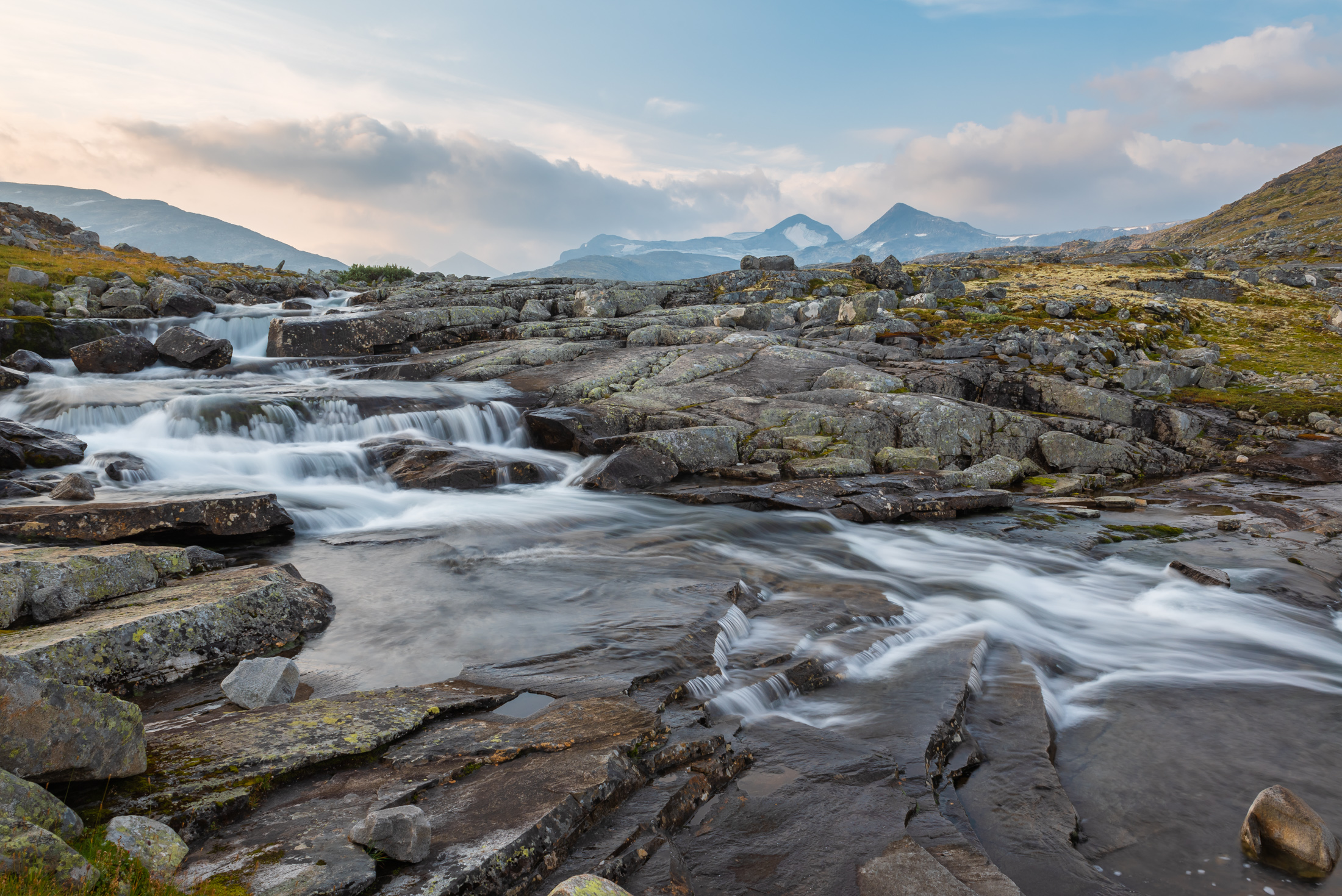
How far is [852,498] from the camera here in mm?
18000

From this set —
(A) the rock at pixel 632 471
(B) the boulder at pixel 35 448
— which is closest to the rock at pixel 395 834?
(A) the rock at pixel 632 471

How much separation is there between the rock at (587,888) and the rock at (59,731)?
319 centimetres

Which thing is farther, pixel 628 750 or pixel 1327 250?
pixel 1327 250

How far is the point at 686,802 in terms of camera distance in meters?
5.54

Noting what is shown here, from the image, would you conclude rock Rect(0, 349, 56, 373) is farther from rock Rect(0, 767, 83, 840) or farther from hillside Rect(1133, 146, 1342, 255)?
hillside Rect(1133, 146, 1342, 255)

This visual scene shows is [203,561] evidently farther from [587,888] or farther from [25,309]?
[25,309]

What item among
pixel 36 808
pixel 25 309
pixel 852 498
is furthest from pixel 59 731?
pixel 25 309

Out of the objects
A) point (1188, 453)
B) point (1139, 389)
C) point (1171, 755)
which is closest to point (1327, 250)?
point (1139, 389)

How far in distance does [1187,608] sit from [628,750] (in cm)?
1166

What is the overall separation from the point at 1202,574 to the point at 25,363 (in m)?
35.9

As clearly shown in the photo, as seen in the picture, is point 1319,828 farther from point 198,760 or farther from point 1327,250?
point 1327,250

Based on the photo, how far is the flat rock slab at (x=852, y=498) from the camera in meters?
17.6

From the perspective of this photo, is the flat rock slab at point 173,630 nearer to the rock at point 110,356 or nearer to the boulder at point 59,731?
the boulder at point 59,731

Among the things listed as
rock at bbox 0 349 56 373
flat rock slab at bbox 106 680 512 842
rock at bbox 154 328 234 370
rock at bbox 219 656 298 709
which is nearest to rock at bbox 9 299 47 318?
rock at bbox 0 349 56 373
